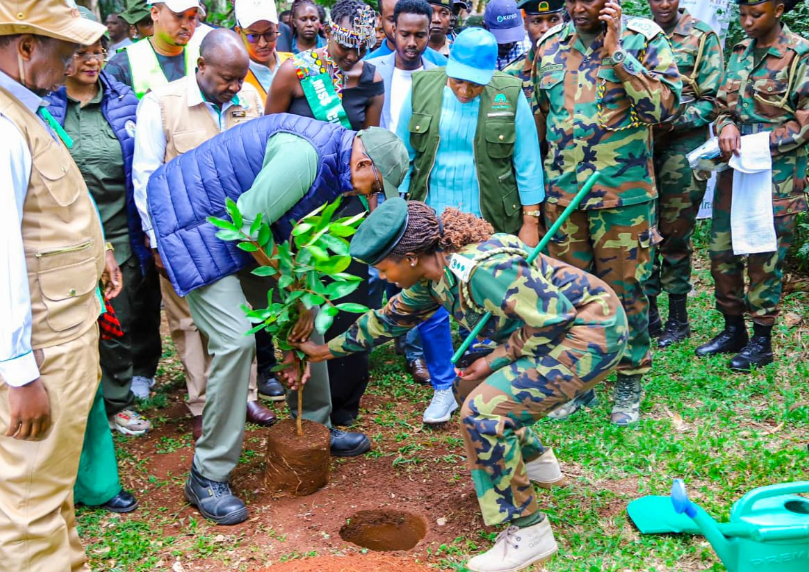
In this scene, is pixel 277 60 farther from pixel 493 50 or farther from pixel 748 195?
pixel 748 195

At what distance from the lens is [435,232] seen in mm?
3375

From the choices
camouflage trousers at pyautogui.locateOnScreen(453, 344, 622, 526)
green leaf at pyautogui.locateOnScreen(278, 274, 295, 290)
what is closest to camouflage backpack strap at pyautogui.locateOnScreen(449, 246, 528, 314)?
camouflage trousers at pyautogui.locateOnScreen(453, 344, 622, 526)

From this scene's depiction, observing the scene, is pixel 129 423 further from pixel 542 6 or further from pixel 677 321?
pixel 542 6

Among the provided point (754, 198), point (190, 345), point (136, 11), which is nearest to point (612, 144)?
point (754, 198)

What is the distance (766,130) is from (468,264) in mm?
3183

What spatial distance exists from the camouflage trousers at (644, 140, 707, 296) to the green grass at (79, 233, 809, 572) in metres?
0.54

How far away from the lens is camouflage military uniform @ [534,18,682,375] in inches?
179

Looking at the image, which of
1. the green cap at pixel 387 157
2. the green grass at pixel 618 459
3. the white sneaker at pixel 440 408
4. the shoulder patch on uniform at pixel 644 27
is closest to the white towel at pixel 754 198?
the green grass at pixel 618 459

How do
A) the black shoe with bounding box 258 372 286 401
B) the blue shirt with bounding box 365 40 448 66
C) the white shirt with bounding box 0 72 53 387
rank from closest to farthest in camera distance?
the white shirt with bounding box 0 72 53 387
the black shoe with bounding box 258 372 286 401
the blue shirt with bounding box 365 40 448 66

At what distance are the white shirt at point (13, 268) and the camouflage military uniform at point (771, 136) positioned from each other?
4550 mm

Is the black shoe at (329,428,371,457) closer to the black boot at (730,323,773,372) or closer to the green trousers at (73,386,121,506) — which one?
the green trousers at (73,386,121,506)

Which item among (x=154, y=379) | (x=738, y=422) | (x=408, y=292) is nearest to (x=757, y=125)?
(x=738, y=422)

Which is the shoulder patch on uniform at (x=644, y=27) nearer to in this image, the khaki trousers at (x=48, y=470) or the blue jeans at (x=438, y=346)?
the blue jeans at (x=438, y=346)

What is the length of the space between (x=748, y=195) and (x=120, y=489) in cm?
431
